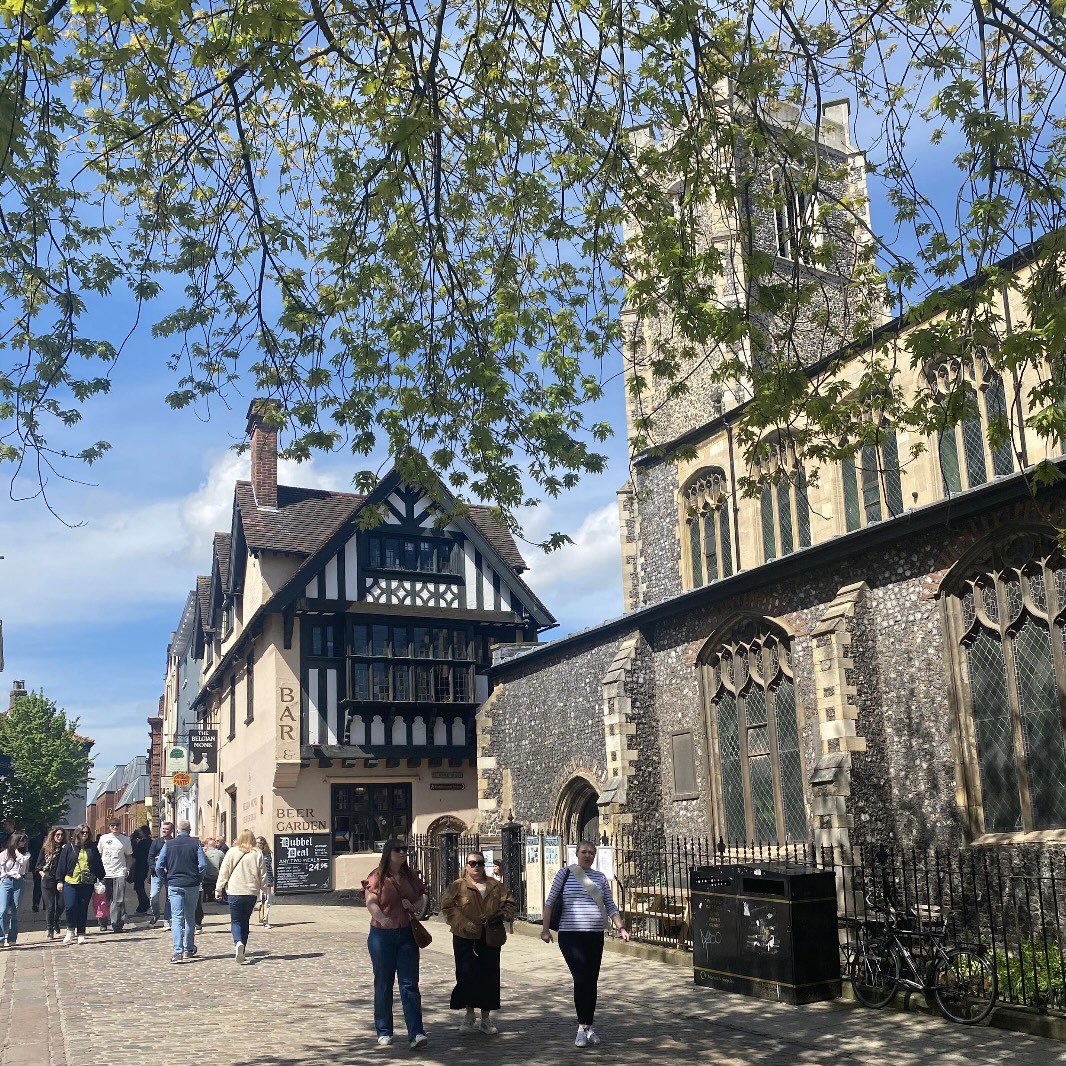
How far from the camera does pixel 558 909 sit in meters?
9.89

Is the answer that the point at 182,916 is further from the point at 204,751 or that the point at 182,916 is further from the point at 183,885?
A: the point at 204,751

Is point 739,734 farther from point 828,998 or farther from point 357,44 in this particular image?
point 357,44

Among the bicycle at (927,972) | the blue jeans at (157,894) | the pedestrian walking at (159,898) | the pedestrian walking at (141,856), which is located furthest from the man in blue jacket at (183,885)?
the bicycle at (927,972)

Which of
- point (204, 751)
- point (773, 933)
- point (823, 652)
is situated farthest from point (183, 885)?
point (204, 751)

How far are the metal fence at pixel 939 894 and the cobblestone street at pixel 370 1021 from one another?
2.84 ft

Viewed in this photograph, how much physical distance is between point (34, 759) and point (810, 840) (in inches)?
1665

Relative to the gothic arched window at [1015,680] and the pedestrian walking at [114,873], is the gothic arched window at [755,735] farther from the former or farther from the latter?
the pedestrian walking at [114,873]

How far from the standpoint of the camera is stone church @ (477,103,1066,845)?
13539mm

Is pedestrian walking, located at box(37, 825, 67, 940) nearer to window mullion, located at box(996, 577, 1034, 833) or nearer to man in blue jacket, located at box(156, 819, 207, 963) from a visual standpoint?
man in blue jacket, located at box(156, 819, 207, 963)

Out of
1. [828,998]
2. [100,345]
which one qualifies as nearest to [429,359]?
[100,345]

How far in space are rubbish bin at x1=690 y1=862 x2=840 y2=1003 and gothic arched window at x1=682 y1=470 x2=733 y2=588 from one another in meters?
9.30

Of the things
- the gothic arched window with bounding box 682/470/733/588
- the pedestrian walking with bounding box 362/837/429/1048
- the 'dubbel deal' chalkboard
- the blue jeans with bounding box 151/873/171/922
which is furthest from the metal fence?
the 'dubbel deal' chalkboard

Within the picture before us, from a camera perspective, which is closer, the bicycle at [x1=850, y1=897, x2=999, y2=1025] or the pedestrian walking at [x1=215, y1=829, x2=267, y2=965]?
the bicycle at [x1=850, y1=897, x2=999, y2=1025]

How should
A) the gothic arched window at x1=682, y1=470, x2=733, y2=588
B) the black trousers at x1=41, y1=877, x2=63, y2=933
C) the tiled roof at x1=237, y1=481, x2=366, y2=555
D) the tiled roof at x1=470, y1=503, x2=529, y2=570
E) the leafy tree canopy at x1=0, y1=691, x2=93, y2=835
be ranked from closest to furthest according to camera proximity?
the black trousers at x1=41, y1=877, x2=63, y2=933 < the gothic arched window at x1=682, y1=470, x2=733, y2=588 < the tiled roof at x1=237, y1=481, x2=366, y2=555 < the tiled roof at x1=470, y1=503, x2=529, y2=570 < the leafy tree canopy at x1=0, y1=691, x2=93, y2=835
